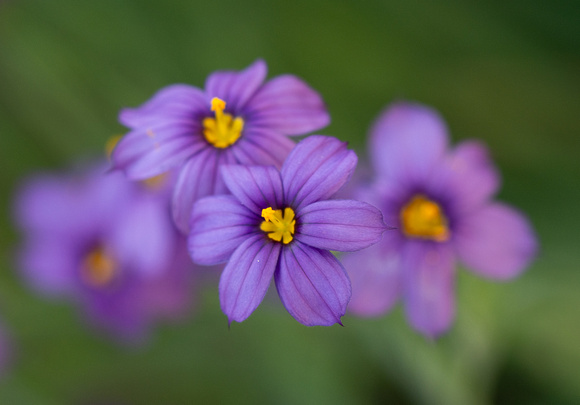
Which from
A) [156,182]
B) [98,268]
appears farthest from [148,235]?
[98,268]

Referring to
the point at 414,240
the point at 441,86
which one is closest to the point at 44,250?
the point at 414,240

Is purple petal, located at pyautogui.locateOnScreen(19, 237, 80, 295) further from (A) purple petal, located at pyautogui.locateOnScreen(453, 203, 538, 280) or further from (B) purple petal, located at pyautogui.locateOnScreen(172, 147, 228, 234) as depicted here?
(A) purple petal, located at pyautogui.locateOnScreen(453, 203, 538, 280)

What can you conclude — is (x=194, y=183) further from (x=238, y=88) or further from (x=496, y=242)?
(x=496, y=242)

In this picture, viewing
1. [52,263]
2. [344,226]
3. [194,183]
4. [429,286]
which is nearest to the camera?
[344,226]

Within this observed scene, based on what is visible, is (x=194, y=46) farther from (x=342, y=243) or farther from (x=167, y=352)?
(x=342, y=243)

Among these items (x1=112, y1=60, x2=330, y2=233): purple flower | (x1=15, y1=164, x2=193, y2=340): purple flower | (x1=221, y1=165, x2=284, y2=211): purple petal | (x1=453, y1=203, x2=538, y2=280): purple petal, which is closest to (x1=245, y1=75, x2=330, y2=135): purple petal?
(x1=112, y1=60, x2=330, y2=233): purple flower

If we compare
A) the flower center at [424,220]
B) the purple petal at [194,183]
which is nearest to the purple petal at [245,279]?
the purple petal at [194,183]
